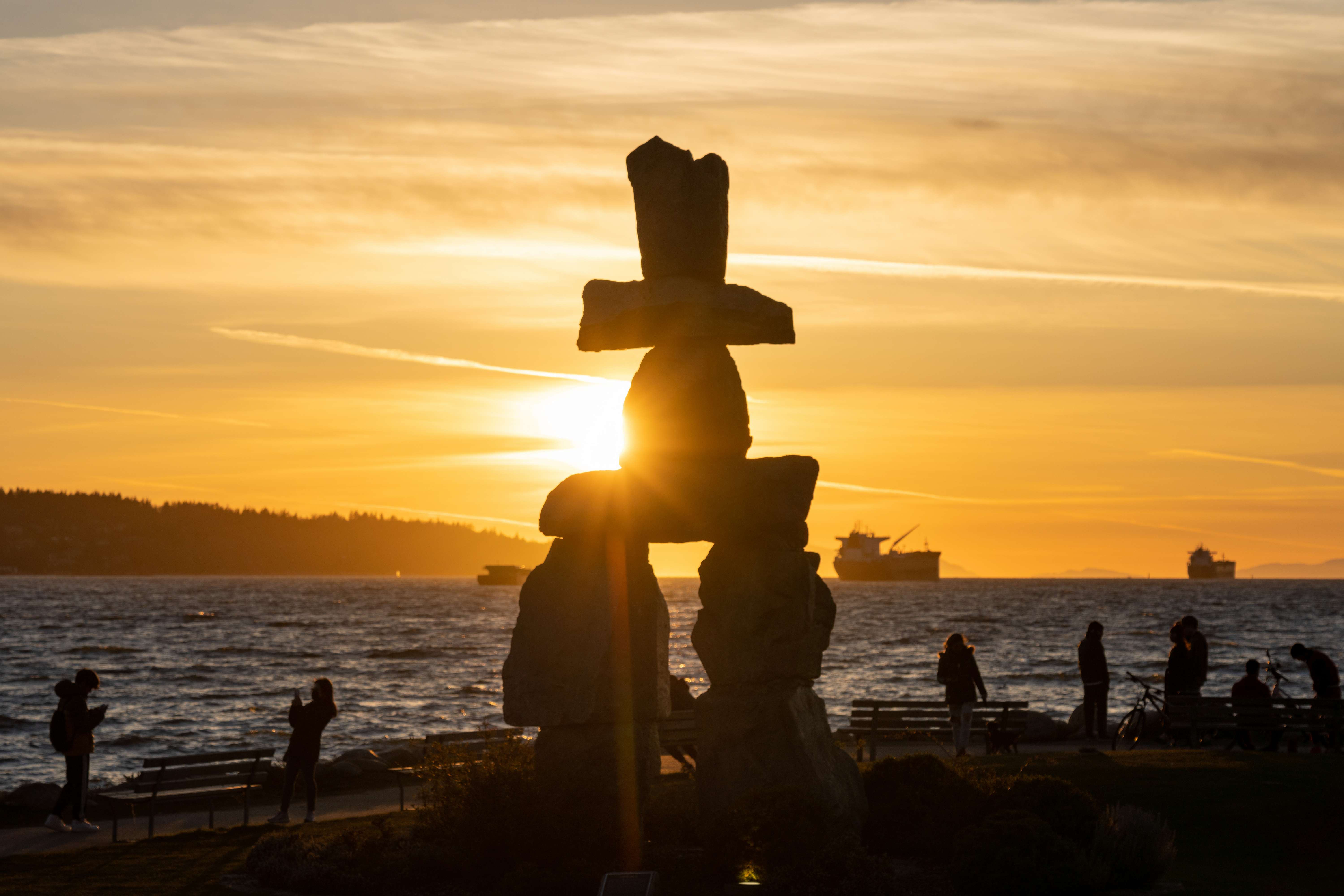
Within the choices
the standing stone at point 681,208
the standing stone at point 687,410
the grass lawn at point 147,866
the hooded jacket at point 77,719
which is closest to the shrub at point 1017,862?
the standing stone at point 687,410

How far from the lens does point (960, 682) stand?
2102 cm

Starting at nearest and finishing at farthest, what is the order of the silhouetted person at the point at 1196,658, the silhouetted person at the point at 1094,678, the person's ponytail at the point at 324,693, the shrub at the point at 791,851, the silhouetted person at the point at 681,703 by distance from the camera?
1. the shrub at the point at 791,851
2. the person's ponytail at the point at 324,693
3. the silhouetted person at the point at 681,703
4. the silhouetted person at the point at 1196,658
5. the silhouetted person at the point at 1094,678

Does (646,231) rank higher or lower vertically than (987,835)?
higher

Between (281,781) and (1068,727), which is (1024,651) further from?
(281,781)

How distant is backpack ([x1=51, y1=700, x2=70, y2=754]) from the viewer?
17.2 meters

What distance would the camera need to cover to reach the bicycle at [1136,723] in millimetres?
23109

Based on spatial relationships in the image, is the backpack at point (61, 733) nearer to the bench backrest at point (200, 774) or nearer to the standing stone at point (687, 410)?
the bench backrest at point (200, 774)

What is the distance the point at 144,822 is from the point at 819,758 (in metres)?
10.2

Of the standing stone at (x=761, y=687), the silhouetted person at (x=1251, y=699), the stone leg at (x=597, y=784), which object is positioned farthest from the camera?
the silhouetted person at (x=1251, y=699)

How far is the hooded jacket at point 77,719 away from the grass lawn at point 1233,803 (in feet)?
39.0

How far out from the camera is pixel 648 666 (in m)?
14.4

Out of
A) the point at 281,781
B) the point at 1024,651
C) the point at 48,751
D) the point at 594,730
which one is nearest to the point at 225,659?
the point at 48,751

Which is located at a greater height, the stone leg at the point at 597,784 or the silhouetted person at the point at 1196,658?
the silhouetted person at the point at 1196,658

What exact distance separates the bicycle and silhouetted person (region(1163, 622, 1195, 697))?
0.33 m
